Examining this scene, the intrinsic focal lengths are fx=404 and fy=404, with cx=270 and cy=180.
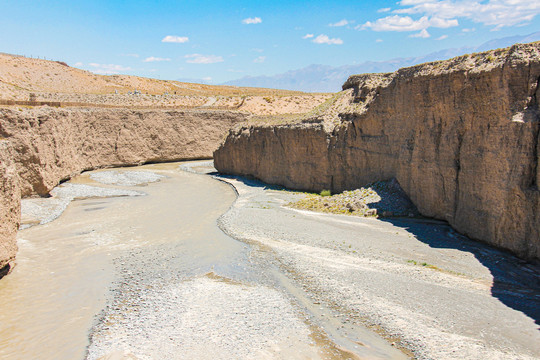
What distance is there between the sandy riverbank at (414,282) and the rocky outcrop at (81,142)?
1067cm

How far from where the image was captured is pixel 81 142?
4197 cm

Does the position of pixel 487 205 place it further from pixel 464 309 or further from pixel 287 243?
pixel 287 243

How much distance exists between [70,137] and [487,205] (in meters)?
35.5

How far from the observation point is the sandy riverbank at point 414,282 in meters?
10.9

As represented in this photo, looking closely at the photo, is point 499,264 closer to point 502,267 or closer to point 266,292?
point 502,267

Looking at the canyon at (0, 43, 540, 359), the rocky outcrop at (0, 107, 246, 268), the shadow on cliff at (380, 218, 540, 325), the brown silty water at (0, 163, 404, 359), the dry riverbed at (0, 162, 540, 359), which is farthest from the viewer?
the rocky outcrop at (0, 107, 246, 268)

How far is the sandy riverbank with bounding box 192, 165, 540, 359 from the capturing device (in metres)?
10.9

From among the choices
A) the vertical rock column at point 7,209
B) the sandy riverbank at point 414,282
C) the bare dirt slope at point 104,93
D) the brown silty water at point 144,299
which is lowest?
the brown silty water at point 144,299

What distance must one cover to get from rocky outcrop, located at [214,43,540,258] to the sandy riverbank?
1.46 metres

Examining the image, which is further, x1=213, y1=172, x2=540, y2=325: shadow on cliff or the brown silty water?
x1=213, y1=172, x2=540, y2=325: shadow on cliff

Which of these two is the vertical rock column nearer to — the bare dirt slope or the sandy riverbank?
the sandy riverbank

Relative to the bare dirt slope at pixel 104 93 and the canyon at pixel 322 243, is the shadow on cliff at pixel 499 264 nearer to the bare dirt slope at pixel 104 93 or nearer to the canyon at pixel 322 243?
the canyon at pixel 322 243

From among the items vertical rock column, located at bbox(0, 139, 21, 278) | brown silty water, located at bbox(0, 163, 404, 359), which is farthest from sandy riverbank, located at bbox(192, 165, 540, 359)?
vertical rock column, located at bbox(0, 139, 21, 278)

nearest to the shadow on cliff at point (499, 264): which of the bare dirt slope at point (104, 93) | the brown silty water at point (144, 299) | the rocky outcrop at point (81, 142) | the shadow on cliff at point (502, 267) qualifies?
the shadow on cliff at point (502, 267)
